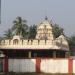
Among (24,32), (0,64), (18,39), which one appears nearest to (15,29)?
(24,32)

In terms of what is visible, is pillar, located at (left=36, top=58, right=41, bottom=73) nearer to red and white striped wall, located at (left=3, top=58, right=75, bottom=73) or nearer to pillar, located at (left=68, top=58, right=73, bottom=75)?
red and white striped wall, located at (left=3, top=58, right=75, bottom=73)

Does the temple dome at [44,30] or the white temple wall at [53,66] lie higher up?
the temple dome at [44,30]

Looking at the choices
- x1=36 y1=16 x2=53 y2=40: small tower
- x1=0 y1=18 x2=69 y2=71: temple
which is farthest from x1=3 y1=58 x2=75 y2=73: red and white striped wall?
x1=36 y1=16 x2=53 y2=40: small tower

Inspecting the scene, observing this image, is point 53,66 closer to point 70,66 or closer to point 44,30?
point 70,66

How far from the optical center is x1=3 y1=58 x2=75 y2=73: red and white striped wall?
46062 mm

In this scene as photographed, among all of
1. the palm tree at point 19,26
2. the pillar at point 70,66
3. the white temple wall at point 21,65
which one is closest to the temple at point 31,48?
the white temple wall at point 21,65

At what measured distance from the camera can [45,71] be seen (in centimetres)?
4669

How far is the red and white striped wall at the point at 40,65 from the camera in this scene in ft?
151

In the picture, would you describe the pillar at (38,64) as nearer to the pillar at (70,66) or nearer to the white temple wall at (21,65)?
the white temple wall at (21,65)

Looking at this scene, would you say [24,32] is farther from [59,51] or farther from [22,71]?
[22,71]

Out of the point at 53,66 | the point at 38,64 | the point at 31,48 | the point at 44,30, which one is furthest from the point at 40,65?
the point at 44,30

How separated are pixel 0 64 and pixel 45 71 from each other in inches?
215

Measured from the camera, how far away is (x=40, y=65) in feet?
153

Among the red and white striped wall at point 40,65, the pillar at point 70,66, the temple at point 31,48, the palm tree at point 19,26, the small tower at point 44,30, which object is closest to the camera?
the pillar at point 70,66
